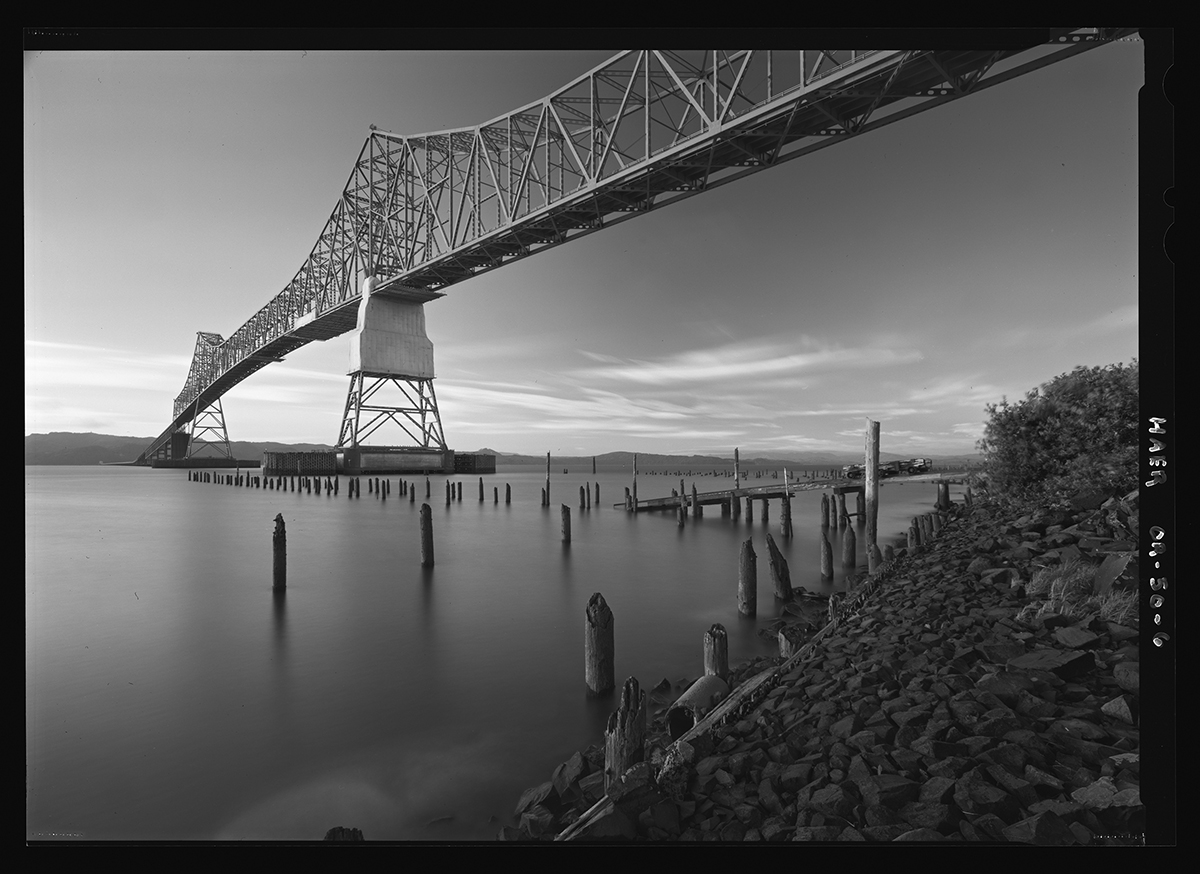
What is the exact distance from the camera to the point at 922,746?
278cm

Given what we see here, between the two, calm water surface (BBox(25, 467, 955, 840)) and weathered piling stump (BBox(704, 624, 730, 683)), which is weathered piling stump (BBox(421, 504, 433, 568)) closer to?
calm water surface (BBox(25, 467, 955, 840))

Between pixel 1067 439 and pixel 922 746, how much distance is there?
319 inches

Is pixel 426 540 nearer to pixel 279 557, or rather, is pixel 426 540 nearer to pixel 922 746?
pixel 279 557

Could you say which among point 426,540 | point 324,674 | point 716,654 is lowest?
point 324,674

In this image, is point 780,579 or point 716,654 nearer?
point 716,654

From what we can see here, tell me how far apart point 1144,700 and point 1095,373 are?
8.06 meters

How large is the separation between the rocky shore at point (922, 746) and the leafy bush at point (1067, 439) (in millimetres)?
3646

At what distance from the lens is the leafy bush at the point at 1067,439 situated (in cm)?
723

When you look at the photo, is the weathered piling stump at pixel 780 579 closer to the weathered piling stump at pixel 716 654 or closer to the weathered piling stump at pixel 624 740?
the weathered piling stump at pixel 716 654

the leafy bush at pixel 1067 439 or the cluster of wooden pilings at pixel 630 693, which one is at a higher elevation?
the leafy bush at pixel 1067 439

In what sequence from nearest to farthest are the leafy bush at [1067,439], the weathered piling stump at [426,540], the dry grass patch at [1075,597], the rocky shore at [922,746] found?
the rocky shore at [922,746] < the dry grass patch at [1075,597] < the leafy bush at [1067,439] < the weathered piling stump at [426,540]

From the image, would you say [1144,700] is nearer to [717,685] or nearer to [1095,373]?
[717,685]

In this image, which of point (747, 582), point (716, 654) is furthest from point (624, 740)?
point (747, 582)

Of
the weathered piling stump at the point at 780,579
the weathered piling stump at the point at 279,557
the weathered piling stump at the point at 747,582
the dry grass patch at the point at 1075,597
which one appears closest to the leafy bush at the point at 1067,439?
the dry grass patch at the point at 1075,597
